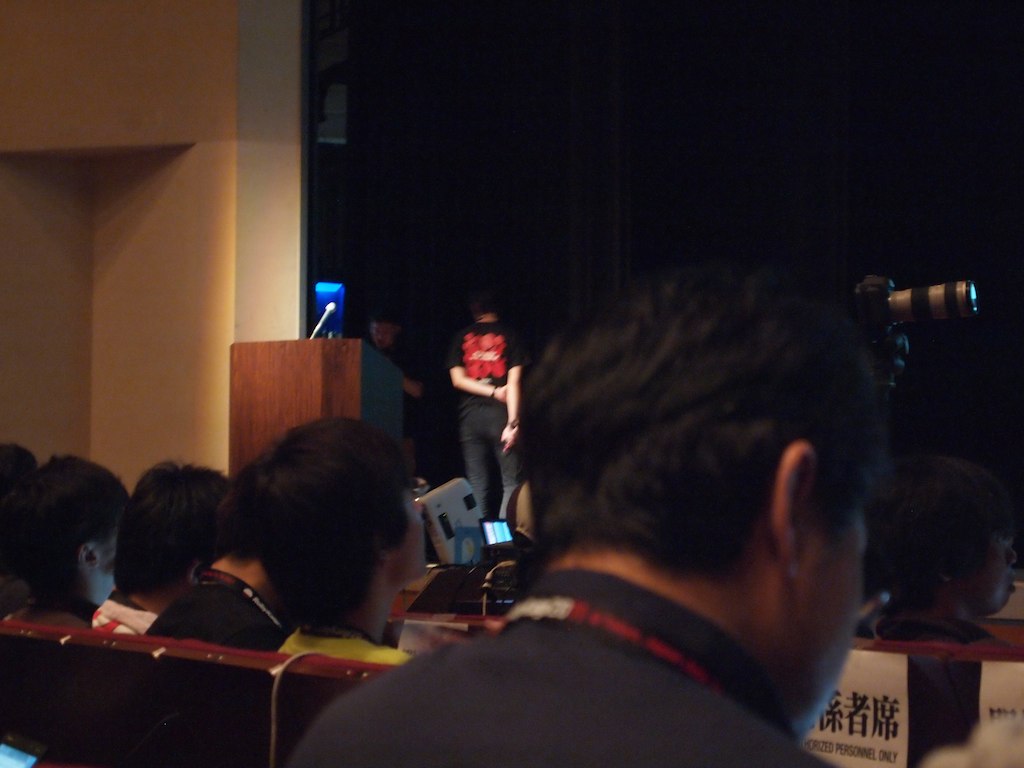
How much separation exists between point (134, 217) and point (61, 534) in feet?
10.8

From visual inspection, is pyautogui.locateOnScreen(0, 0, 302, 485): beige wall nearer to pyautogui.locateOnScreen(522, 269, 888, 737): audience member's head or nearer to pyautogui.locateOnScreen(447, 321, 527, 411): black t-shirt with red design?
pyautogui.locateOnScreen(447, 321, 527, 411): black t-shirt with red design

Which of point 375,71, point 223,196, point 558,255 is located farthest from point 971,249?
point 223,196

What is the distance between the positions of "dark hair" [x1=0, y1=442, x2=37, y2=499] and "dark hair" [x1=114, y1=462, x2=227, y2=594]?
993 mm

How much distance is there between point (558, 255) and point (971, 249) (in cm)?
224

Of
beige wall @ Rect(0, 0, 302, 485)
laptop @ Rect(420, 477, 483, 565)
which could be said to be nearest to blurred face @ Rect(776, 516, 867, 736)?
laptop @ Rect(420, 477, 483, 565)

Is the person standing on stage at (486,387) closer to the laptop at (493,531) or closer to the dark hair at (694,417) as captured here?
the laptop at (493,531)

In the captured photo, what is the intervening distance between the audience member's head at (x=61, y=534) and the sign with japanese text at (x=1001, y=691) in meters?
1.73

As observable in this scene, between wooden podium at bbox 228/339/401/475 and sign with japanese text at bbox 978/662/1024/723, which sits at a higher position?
wooden podium at bbox 228/339/401/475

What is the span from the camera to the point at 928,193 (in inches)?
246

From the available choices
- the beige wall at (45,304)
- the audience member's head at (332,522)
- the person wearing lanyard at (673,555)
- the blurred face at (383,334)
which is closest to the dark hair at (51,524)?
the audience member's head at (332,522)

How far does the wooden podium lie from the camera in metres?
3.51

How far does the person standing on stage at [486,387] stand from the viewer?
19.4ft

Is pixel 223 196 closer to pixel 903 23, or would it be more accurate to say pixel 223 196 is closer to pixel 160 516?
pixel 160 516

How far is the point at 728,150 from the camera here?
246 inches
